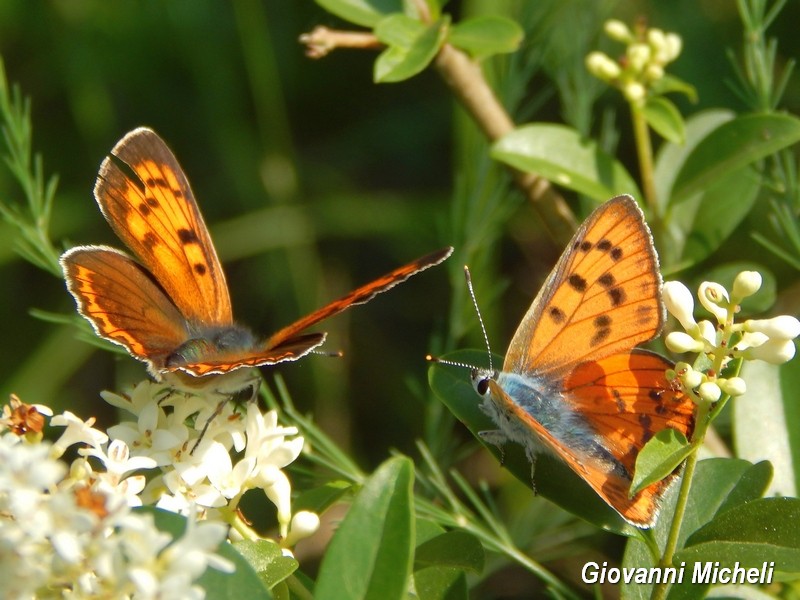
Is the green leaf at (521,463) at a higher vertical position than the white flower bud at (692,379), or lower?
lower

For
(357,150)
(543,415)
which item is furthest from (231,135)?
(543,415)

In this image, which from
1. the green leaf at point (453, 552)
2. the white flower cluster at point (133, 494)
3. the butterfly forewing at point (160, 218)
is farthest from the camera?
the butterfly forewing at point (160, 218)

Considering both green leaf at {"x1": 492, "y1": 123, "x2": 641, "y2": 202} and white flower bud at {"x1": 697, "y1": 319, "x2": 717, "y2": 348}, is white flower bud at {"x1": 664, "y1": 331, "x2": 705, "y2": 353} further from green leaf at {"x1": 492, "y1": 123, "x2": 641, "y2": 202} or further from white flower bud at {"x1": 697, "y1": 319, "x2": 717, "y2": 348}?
green leaf at {"x1": 492, "y1": 123, "x2": 641, "y2": 202}

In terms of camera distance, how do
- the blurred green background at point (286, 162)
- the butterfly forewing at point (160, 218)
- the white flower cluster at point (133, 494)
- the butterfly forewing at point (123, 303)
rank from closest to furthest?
the white flower cluster at point (133, 494) → the butterfly forewing at point (123, 303) → the butterfly forewing at point (160, 218) → the blurred green background at point (286, 162)

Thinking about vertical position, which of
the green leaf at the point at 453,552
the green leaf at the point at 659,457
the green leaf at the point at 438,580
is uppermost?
the green leaf at the point at 659,457

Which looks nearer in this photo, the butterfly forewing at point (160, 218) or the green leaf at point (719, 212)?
the butterfly forewing at point (160, 218)

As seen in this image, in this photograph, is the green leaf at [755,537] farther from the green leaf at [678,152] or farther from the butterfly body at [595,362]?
the green leaf at [678,152]

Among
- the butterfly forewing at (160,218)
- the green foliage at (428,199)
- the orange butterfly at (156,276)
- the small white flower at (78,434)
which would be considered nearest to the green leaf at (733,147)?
the green foliage at (428,199)

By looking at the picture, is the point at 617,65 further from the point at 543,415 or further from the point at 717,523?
the point at 717,523
